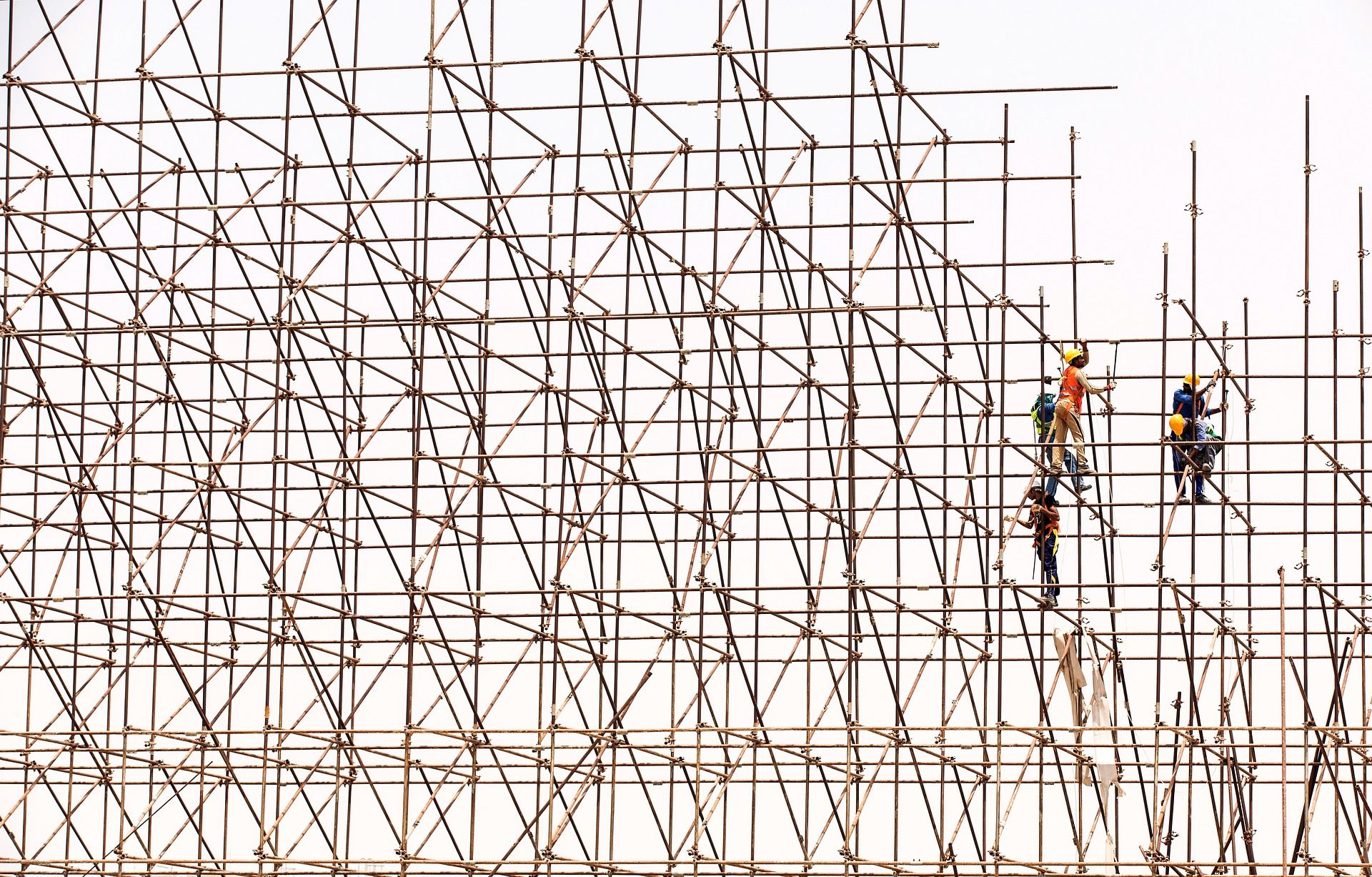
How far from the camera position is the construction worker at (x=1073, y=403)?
2175 cm

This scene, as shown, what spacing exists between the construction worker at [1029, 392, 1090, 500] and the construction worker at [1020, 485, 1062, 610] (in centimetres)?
9

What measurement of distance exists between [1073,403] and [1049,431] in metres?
0.38

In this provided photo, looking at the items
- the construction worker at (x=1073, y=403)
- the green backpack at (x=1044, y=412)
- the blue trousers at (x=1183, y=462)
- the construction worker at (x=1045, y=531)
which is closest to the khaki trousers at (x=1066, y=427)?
the construction worker at (x=1073, y=403)

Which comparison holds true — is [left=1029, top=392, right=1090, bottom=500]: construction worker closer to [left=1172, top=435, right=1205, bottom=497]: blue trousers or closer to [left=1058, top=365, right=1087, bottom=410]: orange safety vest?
[left=1058, top=365, right=1087, bottom=410]: orange safety vest

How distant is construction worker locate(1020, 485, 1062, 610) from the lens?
867 inches

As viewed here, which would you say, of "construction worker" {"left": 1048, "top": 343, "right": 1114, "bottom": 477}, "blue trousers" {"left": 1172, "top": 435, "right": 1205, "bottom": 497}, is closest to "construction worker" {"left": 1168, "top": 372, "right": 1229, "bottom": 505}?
"blue trousers" {"left": 1172, "top": 435, "right": 1205, "bottom": 497}

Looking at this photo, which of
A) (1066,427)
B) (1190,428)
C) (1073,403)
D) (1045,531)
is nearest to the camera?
(1190,428)

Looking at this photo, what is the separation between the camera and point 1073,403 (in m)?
21.8

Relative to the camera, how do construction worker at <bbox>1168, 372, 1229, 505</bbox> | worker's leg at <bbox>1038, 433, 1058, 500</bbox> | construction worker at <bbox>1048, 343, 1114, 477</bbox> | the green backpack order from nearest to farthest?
construction worker at <bbox>1168, 372, 1229, 505</bbox>
construction worker at <bbox>1048, 343, 1114, 477</bbox>
worker's leg at <bbox>1038, 433, 1058, 500</bbox>
the green backpack

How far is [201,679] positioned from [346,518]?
3.94 meters

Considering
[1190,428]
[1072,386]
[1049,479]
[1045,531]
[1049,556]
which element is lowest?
[1049,556]

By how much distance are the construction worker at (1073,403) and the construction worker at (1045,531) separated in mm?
359

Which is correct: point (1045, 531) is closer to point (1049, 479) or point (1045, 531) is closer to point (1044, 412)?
point (1049, 479)

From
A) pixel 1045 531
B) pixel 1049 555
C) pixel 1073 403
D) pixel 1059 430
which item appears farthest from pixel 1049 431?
pixel 1049 555
